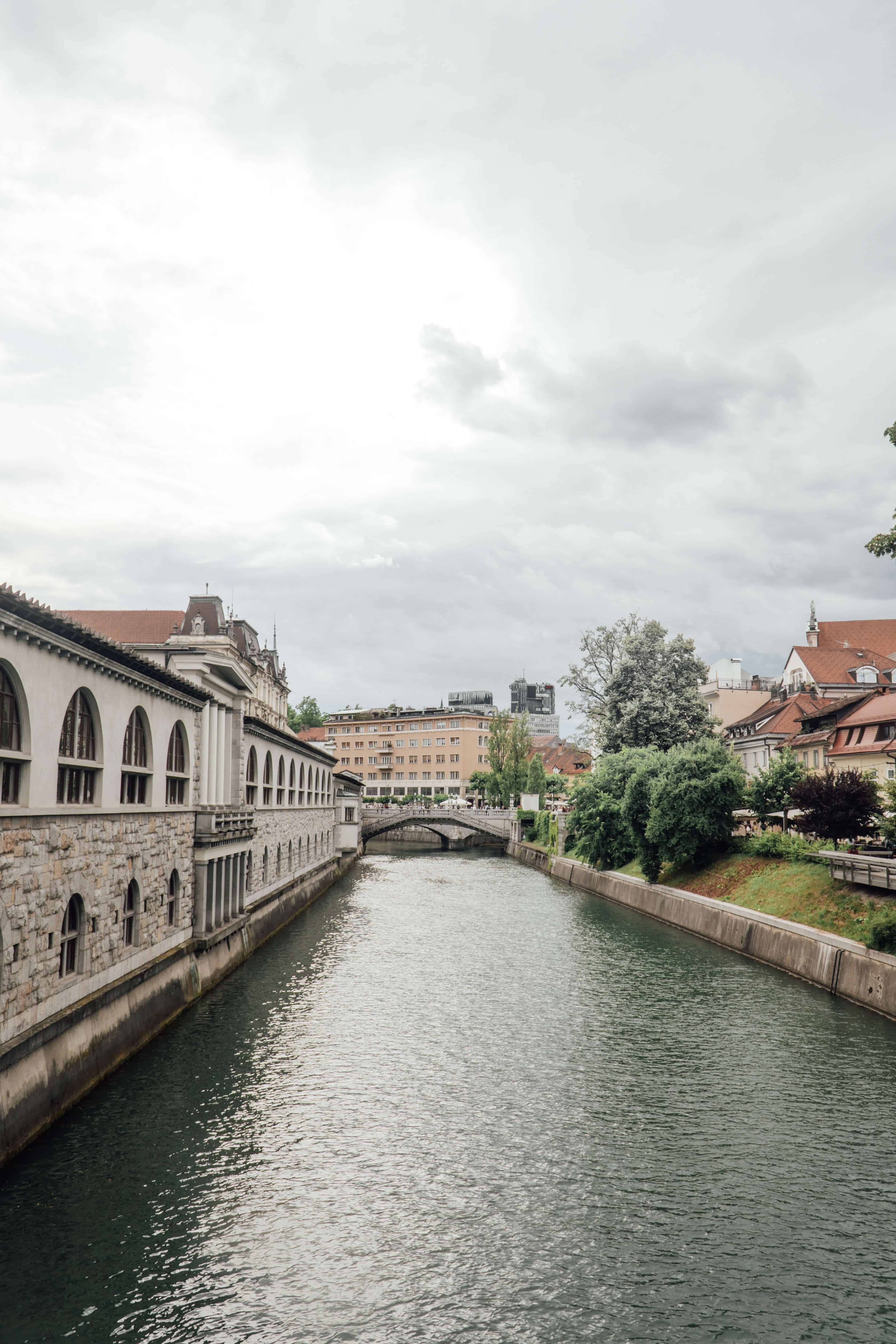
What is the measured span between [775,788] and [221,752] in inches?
1145

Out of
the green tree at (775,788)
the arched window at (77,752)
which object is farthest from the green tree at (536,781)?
the arched window at (77,752)

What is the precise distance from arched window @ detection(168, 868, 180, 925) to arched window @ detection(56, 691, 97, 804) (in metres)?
8.24

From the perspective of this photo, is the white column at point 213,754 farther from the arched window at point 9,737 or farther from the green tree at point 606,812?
the green tree at point 606,812

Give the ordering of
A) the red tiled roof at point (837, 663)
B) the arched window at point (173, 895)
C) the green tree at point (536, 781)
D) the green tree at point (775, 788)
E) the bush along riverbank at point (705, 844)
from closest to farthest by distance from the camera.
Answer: the arched window at point (173, 895), the bush along riverbank at point (705, 844), the green tree at point (775, 788), the red tiled roof at point (837, 663), the green tree at point (536, 781)

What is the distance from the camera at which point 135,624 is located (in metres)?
83.7

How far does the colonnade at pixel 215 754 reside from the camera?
118ft

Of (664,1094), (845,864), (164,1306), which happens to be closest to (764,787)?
(845,864)

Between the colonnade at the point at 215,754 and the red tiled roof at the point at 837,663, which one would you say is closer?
the colonnade at the point at 215,754

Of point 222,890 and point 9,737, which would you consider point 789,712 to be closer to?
point 222,890

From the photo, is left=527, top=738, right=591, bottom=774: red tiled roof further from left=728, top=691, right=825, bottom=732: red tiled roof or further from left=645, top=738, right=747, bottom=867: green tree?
left=645, top=738, right=747, bottom=867: green tree

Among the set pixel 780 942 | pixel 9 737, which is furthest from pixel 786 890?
pixel 9 737

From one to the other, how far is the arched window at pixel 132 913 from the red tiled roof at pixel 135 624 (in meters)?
55.5

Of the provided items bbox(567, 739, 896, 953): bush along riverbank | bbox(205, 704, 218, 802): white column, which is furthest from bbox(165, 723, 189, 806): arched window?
bbox(567, 739, 896, 953): bush along riverbank

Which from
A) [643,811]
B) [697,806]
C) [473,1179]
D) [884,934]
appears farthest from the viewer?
[643,811]
